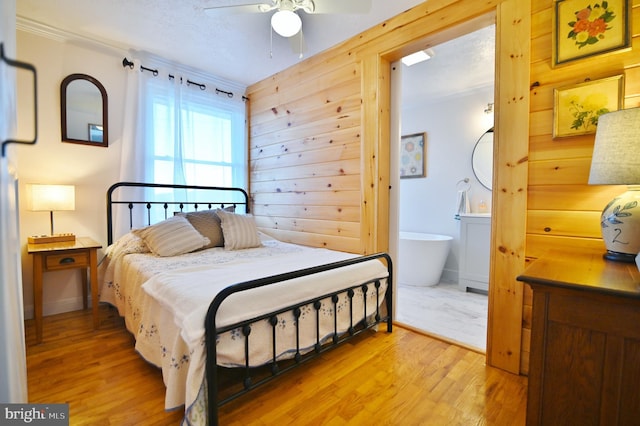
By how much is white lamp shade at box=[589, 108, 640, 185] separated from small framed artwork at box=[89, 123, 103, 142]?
356cm

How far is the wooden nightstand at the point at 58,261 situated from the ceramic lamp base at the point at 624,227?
10.1ft

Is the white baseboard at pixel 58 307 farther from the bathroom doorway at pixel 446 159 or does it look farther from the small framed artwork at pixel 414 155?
the small framed artwork at pixel 414 155

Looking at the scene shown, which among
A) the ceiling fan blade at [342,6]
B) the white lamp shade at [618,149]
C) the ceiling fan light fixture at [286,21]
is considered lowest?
the white lamp shade at [618,149]

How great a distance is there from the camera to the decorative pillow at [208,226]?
261 cm

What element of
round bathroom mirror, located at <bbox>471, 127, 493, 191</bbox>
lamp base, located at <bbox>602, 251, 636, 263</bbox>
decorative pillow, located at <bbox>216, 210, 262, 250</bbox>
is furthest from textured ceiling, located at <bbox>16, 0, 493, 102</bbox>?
lamp base, located at <bbox>602, 251, 636, 263</bbox>

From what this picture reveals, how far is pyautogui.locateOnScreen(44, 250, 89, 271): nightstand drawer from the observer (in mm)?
2117

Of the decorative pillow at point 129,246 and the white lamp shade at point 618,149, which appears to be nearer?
the white lamp shade at point 618,149

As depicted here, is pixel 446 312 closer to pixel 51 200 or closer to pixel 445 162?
pixel 445 162

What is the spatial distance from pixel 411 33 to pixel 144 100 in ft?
8.19

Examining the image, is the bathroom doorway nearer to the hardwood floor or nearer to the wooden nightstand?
the hardwood floor

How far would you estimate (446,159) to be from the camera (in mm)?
3936

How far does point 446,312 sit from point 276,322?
1.91 metres

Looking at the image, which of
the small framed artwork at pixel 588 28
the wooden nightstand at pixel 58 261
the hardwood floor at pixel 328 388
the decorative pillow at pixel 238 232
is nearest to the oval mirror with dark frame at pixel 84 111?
the wooden nightstand at pixel 58 261

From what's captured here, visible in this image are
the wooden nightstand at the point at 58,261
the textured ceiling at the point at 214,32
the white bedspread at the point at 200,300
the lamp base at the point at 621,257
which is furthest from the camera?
the textured ceiling at the point at 214,32
